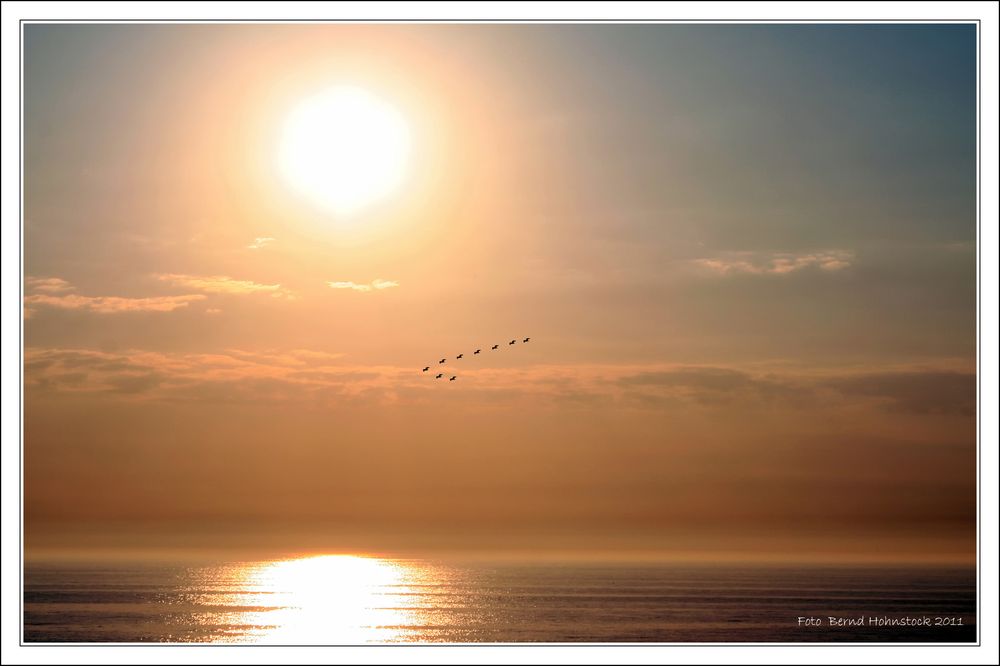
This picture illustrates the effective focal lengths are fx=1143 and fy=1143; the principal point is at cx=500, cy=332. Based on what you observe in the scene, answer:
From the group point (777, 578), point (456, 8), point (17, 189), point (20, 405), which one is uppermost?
point (456, 8)

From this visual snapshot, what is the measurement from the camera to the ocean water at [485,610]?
80.8 metres

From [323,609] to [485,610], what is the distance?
49.2 ft

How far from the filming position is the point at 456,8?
2938cm

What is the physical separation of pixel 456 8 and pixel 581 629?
6348cm

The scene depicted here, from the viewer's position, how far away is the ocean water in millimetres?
80750

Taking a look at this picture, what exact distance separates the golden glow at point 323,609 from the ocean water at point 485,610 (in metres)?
0.17

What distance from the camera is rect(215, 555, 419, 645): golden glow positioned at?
81.0 m

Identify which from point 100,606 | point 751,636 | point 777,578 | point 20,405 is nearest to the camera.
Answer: point 20,405

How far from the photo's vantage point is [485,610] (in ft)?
347

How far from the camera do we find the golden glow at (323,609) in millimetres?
81000

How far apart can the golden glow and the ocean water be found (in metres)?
0.17

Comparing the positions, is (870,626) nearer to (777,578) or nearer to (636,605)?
(636,605)

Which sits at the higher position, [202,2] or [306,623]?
[202,2]

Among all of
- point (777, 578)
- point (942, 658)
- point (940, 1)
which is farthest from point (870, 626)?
point (777, 578)
